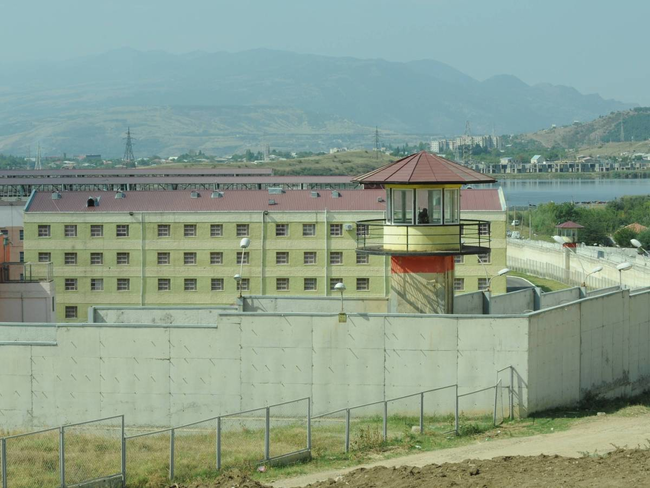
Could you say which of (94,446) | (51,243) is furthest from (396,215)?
(51,243)

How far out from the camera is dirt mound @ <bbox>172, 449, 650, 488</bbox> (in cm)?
1922

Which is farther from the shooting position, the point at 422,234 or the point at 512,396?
the point at 422,234

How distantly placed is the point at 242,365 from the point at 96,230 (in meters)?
39.8

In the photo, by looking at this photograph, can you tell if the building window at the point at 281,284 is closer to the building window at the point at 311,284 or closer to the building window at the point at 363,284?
the building window at the point at 311,284

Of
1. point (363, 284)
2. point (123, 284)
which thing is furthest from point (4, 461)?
point (123, 284)

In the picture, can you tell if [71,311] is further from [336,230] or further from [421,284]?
[421,284]

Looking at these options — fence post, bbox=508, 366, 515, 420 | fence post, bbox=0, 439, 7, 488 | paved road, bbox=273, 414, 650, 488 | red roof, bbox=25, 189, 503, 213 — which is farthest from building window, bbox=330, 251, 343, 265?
fence post, bbox=0, 439, 7, 488

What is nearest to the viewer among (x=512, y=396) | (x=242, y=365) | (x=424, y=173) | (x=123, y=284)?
(x=512, y=396)

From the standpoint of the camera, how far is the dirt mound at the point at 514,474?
1922cm

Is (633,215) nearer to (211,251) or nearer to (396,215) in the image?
(211,251)

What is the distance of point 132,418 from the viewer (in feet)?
94.1

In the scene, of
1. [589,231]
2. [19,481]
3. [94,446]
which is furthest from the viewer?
[589,231]

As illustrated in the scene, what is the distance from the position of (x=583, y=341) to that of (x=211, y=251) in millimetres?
38815

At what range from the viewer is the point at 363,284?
2552 inches
